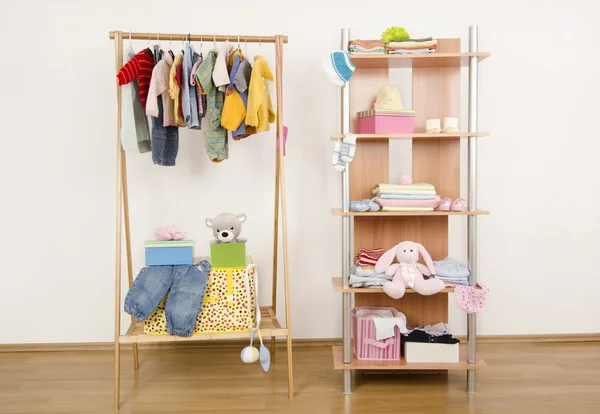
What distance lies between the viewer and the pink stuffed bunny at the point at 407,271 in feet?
9.21

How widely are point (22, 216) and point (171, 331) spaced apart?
140 centimetres

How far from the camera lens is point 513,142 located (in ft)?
11.8

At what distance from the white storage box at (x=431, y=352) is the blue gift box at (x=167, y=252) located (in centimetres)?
118

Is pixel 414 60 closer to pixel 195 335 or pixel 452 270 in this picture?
pixel 452 270

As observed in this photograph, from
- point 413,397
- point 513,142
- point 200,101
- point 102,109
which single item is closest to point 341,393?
point 413,397

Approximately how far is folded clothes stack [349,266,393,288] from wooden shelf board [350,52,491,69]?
1031mm

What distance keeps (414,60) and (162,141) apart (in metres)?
1.34

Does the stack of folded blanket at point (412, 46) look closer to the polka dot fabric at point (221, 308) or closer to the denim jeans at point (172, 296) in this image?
the polka dot fabric at point (221, 308)

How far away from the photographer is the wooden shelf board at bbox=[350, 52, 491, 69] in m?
2.80

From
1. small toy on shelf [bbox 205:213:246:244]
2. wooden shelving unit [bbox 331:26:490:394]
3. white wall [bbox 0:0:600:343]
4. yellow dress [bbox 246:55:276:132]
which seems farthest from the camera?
white wall [bbox 0:0:600:343]

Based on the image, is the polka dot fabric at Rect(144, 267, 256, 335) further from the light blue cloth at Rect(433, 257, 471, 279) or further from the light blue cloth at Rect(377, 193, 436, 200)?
the light blue cloth at Rect(433, 257, 471, 279)

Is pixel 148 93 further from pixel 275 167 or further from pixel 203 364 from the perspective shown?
pixel 203 364

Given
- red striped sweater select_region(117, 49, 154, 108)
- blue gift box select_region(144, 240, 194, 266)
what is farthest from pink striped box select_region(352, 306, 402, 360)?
red striped sweater select_region(117, 49, 154, 108)

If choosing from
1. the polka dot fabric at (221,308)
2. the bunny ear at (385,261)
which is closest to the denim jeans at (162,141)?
the polka dot fabric at (221,308)
